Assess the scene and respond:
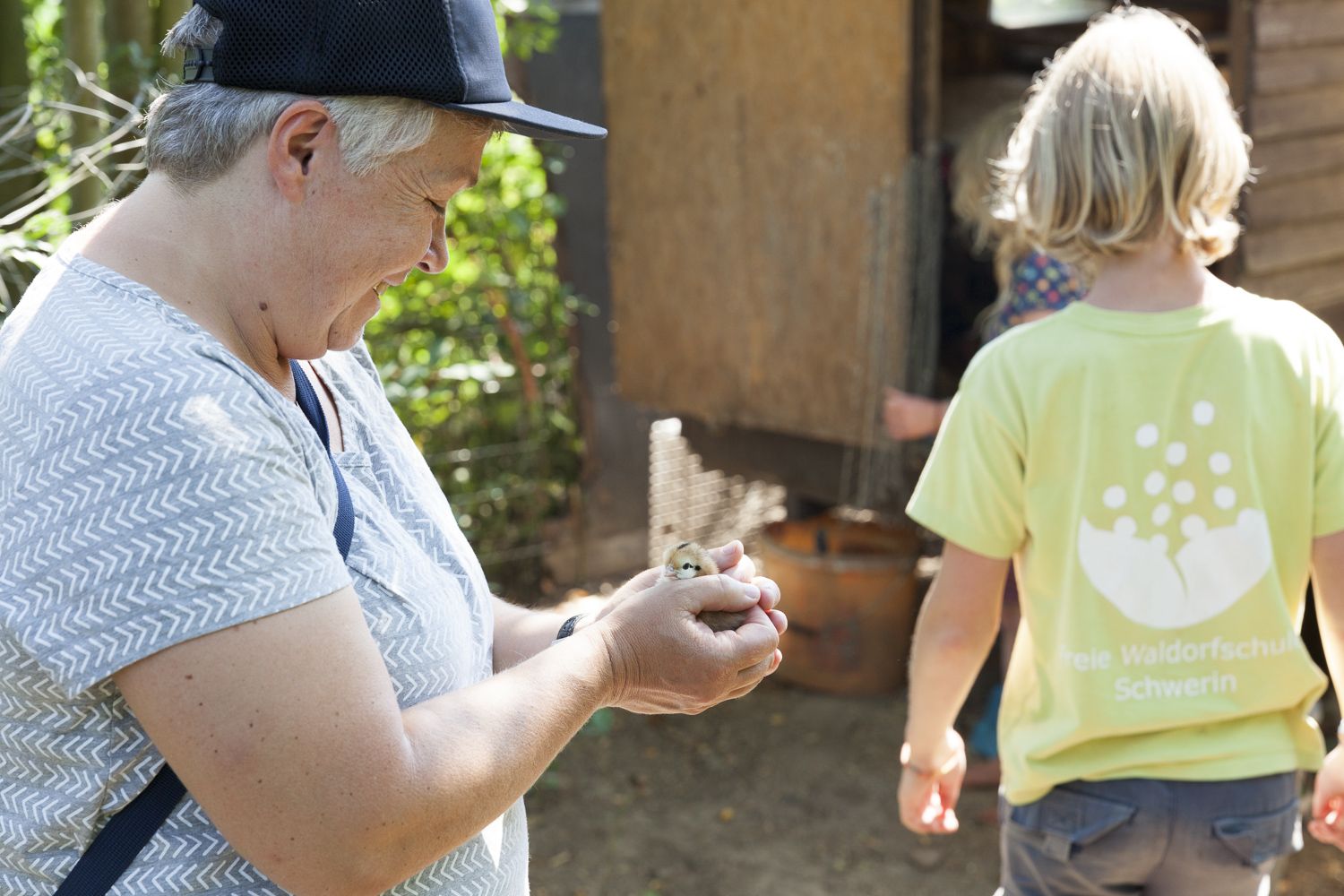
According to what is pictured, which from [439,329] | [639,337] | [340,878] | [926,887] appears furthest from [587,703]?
[439,329]

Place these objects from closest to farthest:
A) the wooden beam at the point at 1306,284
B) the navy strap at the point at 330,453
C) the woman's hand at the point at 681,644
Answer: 1. the navy strap at the point at 330,453
2. the woman's hand at the point at 681,644
3. the wooden beam at the point at 1306,284

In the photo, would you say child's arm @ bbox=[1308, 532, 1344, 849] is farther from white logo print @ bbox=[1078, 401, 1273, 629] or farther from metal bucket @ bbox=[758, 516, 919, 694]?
metal bucket @ bbox=[758, 516, 919, 694]

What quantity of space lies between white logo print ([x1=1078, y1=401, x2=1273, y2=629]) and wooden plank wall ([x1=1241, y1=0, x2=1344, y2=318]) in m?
2.24

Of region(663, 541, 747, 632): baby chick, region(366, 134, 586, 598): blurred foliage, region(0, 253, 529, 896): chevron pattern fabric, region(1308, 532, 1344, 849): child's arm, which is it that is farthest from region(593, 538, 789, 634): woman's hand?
region(366, 134, 586, 598): blurred foliage

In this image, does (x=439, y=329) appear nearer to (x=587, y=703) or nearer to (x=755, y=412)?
(x=755, y=412)

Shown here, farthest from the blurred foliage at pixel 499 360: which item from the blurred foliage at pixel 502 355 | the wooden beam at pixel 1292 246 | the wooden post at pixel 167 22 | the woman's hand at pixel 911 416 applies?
the wooden beam at pixel 1292 246

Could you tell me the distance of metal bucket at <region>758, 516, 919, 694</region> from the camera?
504 centimetres

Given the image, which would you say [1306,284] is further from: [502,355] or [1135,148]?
[502,355]

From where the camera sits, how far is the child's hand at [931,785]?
7.58 feet

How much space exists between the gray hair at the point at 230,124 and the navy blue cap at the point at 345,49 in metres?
0.01

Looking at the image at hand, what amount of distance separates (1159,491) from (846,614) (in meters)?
3.07

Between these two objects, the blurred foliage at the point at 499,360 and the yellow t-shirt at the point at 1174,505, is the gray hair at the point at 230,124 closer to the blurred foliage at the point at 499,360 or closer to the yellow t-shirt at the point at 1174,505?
the yellow t-shirt at the point at 1174,505

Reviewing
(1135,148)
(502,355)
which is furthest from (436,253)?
(502,355)

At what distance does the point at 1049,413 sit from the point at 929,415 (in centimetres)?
220
